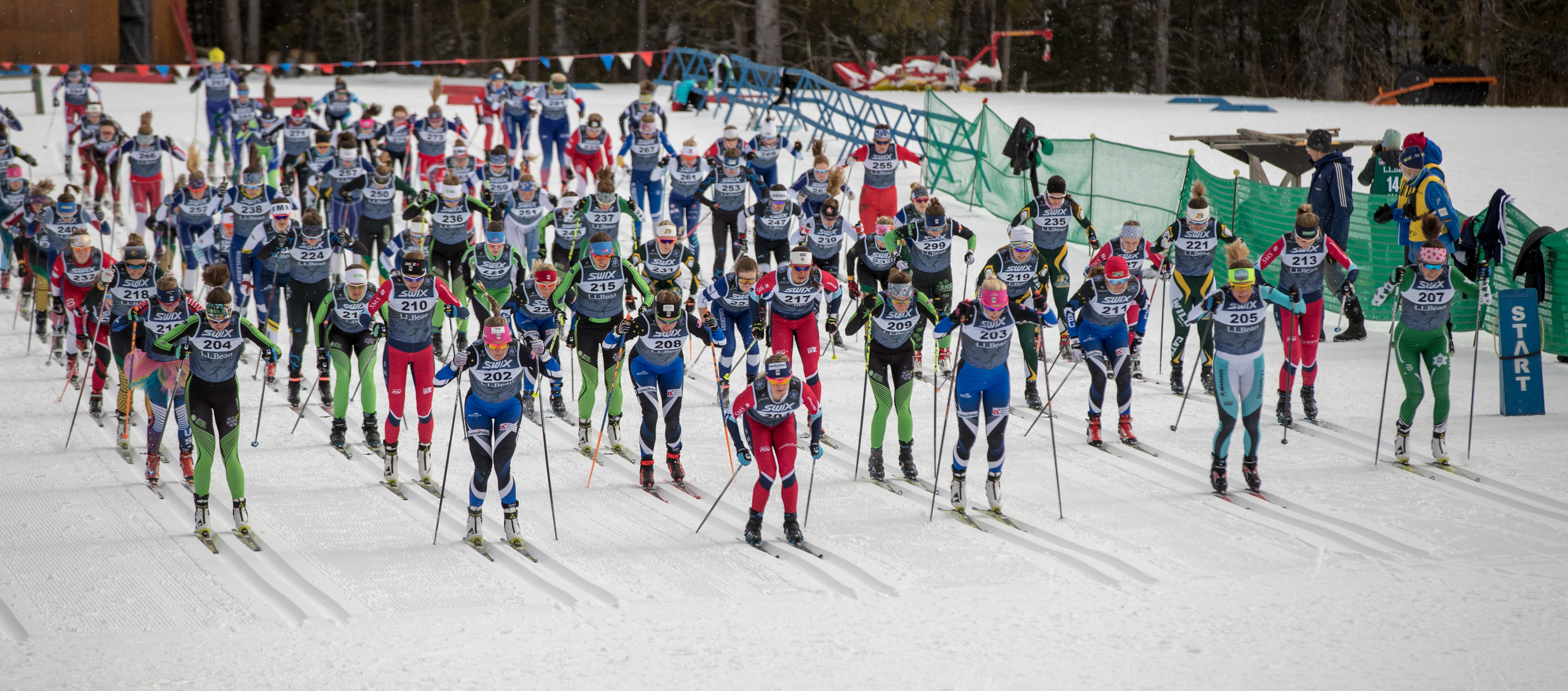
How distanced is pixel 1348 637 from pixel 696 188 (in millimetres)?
9827

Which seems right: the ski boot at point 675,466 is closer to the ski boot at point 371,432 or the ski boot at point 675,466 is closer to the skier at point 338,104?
the ski boot at point 371,432

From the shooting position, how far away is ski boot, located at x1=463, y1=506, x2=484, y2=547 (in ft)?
29.2

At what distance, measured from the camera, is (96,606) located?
7.86m

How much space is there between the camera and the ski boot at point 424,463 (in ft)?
33.3

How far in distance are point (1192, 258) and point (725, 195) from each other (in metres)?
5.58

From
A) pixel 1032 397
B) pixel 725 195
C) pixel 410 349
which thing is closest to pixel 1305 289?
pixel 1032 397

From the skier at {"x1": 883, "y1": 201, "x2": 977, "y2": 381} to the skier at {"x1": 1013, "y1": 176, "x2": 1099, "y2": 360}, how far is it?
72cm

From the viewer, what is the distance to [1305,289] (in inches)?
455

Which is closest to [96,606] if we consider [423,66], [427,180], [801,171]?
[427,180]

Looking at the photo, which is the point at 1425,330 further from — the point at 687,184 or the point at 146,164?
the point at 146,164

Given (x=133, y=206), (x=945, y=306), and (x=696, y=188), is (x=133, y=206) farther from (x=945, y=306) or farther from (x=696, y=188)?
(x=945, y=306)

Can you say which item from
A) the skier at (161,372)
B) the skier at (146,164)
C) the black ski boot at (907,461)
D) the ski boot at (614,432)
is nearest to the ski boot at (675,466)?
the ski boot at (614,432)

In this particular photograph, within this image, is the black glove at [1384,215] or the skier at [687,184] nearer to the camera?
the black glove at [1384,215]

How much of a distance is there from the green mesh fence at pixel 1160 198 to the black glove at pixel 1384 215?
2.01 feet
